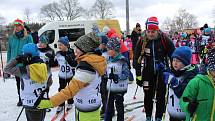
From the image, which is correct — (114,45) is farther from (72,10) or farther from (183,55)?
(72,10)

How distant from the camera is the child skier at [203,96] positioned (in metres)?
3.18

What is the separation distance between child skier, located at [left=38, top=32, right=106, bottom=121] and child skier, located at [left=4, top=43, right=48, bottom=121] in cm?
90

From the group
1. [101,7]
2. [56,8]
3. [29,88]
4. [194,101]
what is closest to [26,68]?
[29,88]

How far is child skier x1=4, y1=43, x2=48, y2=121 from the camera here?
4.47 metres

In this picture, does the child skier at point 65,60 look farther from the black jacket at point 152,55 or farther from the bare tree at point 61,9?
the bare tree at point 61,9

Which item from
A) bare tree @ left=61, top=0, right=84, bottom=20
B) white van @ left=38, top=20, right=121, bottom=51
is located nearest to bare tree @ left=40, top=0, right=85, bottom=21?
bare tree @ left=61, top=0, right=84, bottom=20

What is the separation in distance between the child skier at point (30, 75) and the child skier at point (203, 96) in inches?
82.5

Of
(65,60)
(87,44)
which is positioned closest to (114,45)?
(65,60)

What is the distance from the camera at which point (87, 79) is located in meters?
3.54

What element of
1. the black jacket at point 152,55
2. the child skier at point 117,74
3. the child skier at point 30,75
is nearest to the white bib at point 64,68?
the child skier at point 117,74

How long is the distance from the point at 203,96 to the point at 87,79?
1.20 meters

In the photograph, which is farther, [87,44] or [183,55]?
[183,55]

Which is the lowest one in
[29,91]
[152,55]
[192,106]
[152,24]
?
[29,91]

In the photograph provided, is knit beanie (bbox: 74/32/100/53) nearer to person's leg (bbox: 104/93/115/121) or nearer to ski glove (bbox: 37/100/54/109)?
ski glove (bbox: 37/100/54/109)
